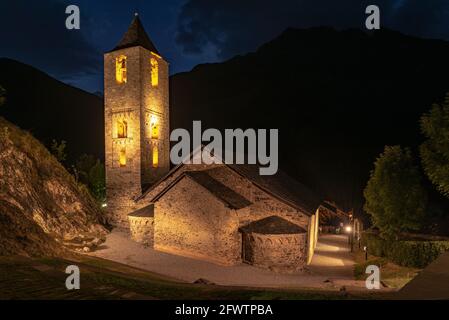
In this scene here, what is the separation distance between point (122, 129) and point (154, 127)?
3.39 metres

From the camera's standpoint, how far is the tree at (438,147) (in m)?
15.4

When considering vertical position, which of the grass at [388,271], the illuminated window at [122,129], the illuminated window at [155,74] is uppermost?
the illuminated window at [155,74]

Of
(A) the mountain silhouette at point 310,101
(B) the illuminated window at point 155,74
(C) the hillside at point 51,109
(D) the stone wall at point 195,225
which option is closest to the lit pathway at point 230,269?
(D) the stone wall at point 195,225

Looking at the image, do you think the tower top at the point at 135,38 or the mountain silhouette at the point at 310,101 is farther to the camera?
the mountain silhouette at the point at 310,101

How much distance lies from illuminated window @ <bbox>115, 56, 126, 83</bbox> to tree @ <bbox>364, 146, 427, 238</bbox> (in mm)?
25922

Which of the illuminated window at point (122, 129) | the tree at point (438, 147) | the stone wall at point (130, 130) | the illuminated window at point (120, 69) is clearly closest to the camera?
the tree at point (438, 147)

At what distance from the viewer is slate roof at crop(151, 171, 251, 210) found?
20.1 meters

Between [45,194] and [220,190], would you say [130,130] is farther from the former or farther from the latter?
[220,190]

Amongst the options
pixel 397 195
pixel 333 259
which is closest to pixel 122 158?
pixel 333 259

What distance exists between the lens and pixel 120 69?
100ft

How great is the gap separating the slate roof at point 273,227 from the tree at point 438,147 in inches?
331

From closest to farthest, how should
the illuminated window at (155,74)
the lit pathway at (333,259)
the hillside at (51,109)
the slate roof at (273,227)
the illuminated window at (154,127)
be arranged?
the slate roof at (273,227)
the lit pathway at (333,259)
the illuminated window at (154,127)
the illuminated window at (155,74)
the hillside at (51,109)

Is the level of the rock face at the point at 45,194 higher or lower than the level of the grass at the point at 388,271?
higher

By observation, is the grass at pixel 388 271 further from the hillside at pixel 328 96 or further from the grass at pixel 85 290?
the hillside at pixel 328 96
